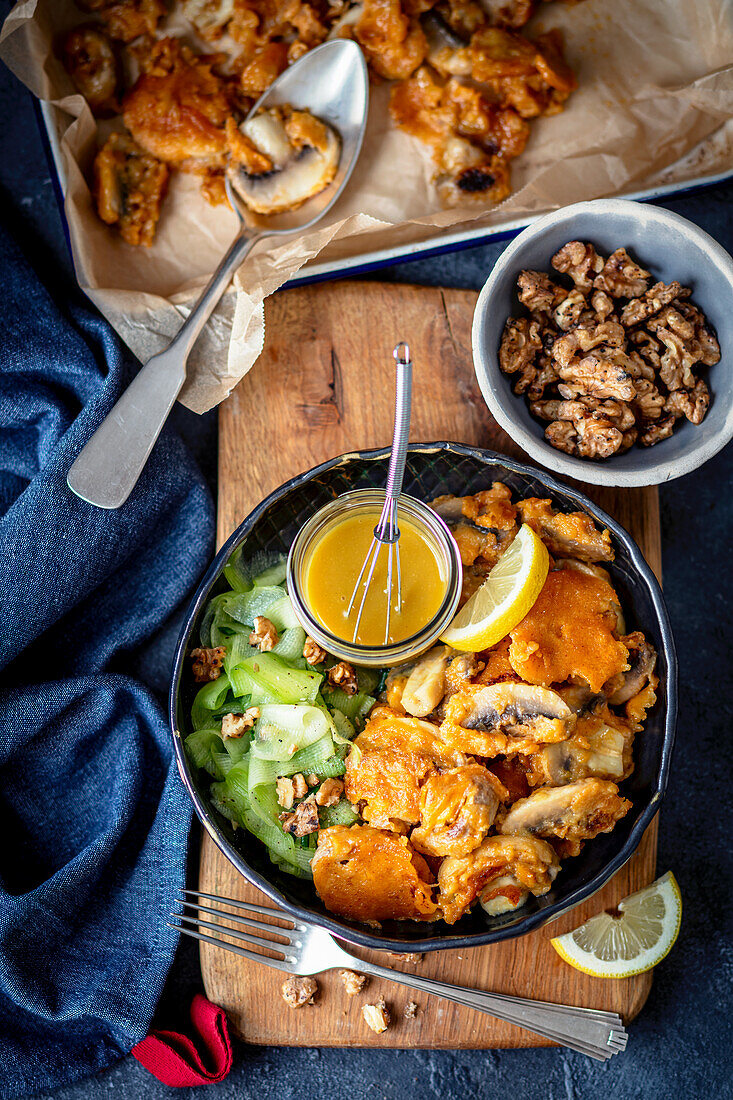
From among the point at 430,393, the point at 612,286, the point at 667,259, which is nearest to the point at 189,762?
the point at 430,393

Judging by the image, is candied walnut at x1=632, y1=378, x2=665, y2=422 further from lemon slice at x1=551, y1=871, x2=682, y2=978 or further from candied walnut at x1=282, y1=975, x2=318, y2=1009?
candied walnut at x1=282, y1=975, x2=318, y2=1009

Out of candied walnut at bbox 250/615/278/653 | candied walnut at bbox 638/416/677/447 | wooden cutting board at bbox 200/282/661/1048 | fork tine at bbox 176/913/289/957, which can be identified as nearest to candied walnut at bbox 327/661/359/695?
candied walnut at bbox 250/615/278/653

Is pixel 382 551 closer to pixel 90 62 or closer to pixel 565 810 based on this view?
pixel 565 810

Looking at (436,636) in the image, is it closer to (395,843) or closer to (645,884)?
(395,843)

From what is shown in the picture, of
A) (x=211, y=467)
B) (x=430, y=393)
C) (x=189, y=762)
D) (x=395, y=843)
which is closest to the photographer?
(x=395, y=843)

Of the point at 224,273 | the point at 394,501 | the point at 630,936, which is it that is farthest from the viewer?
the point at 224,273

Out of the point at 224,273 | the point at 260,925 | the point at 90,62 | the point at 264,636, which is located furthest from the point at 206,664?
the point at 90,62
